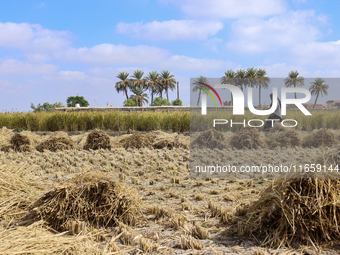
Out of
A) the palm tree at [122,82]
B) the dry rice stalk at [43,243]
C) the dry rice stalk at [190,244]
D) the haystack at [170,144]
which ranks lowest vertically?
the dry rice stalk at [190,244]

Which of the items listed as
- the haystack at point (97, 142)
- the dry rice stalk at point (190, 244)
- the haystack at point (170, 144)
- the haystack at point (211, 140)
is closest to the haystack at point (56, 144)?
the haystack at point (97, 142)

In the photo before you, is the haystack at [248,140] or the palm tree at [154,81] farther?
the palm tree at [154,81]

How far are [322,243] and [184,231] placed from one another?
126 centimetres

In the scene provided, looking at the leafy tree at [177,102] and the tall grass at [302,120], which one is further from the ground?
the leafy tree at [177,102]

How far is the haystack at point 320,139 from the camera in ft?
25.5

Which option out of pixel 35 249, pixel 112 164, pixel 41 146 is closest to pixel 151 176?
pixel 112 164

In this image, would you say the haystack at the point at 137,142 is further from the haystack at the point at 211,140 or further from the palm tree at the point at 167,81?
the palm tree at the point at 167,81

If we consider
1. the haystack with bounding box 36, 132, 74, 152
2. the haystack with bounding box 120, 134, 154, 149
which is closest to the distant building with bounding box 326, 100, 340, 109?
the haystack with bounding box 120, 134, 154, 149

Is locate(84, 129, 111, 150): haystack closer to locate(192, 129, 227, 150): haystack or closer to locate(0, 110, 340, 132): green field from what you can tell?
locate(192, 129, 227, 150): haystack

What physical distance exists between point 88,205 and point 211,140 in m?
5.17

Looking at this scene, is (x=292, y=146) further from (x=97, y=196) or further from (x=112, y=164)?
(x=97, y=196)

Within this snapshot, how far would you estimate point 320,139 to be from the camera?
784 cm

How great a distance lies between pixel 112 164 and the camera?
6.08 metres

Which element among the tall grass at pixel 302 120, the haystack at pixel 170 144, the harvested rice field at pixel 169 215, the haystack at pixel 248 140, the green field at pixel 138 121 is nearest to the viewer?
the harvested rice field at pixel 169 215
